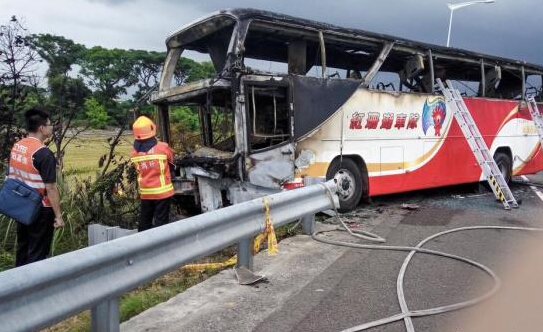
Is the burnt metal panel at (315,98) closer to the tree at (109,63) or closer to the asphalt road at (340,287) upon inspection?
the asphalt road at (340,287)

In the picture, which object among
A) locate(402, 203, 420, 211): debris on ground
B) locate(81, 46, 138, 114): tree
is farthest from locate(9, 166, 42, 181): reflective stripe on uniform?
locate(81, 46, 138, 114): tree

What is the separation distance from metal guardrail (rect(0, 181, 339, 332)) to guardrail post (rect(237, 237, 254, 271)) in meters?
0.12

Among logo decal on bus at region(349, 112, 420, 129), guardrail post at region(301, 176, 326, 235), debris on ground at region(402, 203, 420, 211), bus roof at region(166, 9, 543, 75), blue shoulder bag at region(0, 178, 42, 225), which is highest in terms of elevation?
bus roof at region(166, 9, 543, 75)

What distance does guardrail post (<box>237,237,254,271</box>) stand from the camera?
451 centimetres

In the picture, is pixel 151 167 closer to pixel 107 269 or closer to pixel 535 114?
pixel 107 269

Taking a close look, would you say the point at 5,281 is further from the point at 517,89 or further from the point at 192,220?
the point at 517,89

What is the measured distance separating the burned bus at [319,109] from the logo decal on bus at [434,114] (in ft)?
0.12

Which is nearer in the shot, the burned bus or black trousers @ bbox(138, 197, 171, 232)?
black trousers @ bbox(138, 197, 171, 232)

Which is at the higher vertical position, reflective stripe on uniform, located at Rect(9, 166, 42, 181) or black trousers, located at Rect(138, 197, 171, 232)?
reflective stripe on uniform, located at Rect(9, 166, 42, 181)

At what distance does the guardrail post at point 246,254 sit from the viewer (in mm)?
4505

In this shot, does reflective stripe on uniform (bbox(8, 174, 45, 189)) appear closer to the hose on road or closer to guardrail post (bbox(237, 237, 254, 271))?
guardrail post (bbox(237, 237, 254, 271))

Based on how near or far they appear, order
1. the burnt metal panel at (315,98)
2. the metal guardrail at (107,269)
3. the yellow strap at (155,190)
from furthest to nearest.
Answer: the burnt metal panel at (315,98) → the yellow strap at (155,190) → the metal guardrail at (107,269)

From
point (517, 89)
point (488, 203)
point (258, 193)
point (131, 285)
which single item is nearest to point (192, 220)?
point (131, 285)

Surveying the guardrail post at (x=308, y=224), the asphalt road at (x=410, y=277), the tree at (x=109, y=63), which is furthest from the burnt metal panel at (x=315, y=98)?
the tree at (x=109, y=63)
